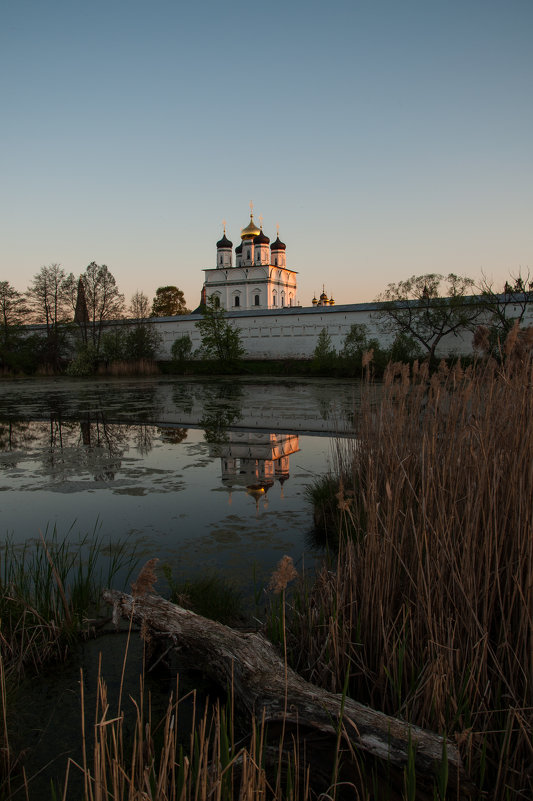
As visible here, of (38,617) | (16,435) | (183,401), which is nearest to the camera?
(38,617)

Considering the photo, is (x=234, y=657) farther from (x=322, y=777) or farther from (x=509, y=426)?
(x=509, y=426)

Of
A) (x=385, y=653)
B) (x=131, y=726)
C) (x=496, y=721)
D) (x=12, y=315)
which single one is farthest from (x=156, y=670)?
(x=12, y=315)

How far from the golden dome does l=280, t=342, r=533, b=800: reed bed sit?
186 ft

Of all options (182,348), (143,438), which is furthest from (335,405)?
(182,348)

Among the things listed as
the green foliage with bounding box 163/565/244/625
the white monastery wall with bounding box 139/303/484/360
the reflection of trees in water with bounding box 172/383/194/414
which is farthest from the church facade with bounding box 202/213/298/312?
the green foliage with bounding box 163/565/244/625

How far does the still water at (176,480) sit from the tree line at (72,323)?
22.5 metres

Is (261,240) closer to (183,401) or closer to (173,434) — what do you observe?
Result: (183,401)

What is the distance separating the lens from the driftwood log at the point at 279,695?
58.0 inches

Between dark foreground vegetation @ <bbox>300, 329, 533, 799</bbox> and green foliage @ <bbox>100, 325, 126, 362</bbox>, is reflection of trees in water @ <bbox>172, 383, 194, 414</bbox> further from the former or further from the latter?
green foliage @ <bbox>100, 325, 126, 362</bbox>

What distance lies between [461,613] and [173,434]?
7.25m

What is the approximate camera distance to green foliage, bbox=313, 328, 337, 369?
27.1 metres

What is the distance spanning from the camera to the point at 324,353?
29484mm

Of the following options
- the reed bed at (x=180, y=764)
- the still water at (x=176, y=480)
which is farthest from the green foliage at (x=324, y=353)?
the reed bed at (x=180, y=764)

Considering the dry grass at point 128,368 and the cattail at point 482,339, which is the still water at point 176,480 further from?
the dry grass at point 128,368
